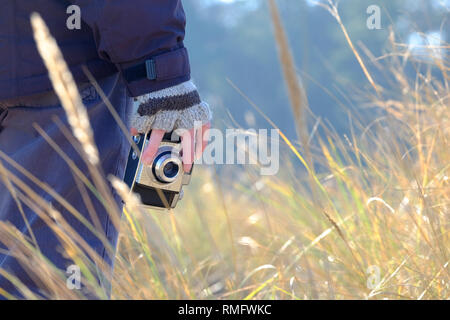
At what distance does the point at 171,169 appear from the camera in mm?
1615

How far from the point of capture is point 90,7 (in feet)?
4.88

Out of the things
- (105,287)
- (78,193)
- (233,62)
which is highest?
(78,193)

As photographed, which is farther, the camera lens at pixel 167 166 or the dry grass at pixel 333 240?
the camera lens at pixel 167 166

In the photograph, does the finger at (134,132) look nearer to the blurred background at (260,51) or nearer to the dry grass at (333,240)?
the dry grass at (333,240)

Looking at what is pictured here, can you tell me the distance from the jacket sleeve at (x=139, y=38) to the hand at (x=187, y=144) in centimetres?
12

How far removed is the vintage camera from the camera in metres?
1.57

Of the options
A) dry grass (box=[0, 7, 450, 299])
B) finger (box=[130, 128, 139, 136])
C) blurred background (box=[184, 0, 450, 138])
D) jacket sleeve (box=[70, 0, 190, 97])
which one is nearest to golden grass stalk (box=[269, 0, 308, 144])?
dry grass (box=[0, 7, 450, 299])

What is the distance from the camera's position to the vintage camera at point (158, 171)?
5.15 ft

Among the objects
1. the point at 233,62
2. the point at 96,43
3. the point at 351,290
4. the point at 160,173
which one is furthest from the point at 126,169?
the point at 233,62

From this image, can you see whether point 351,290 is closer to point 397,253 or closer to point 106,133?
point 397,253

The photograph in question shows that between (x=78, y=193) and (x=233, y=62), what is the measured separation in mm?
28242

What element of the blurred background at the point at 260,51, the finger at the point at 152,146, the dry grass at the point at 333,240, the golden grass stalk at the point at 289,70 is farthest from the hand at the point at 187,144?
the blurred background at the point at 260,51

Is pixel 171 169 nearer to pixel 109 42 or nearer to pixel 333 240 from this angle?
pixel 109 42
